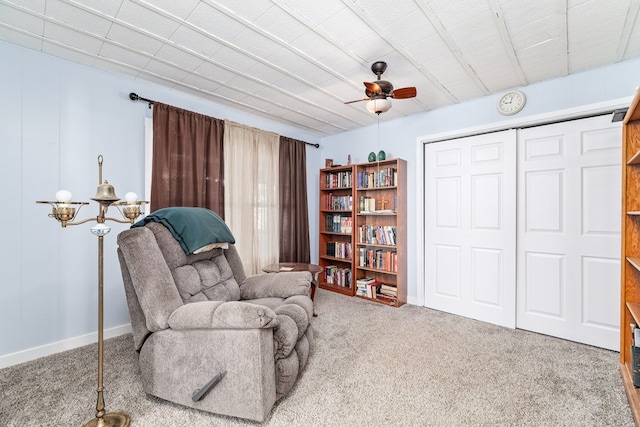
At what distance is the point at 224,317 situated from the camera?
1.43 meters

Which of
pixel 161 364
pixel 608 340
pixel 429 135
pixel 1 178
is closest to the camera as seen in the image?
pixel 161 364

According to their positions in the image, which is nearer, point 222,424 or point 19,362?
point 222,424

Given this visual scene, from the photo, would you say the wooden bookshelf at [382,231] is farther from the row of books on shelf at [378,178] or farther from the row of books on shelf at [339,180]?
the row of books on shelf at [339,180]

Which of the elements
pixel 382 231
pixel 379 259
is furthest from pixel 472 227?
pixel 379 259

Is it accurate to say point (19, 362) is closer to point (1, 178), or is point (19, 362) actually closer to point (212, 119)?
point (1, 178)

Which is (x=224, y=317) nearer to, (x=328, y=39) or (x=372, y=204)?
(x=328, y=39)

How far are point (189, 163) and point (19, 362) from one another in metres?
2.01

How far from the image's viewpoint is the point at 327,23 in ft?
6.07

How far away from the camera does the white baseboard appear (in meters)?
2.03

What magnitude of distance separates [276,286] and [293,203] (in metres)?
1.82

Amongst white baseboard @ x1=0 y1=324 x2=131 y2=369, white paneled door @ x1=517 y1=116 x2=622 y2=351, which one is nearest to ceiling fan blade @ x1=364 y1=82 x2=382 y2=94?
white paneled door @ x1=517 y1=116 x2=622 y2=351

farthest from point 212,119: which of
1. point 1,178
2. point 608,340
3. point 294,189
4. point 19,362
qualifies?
point 608,340

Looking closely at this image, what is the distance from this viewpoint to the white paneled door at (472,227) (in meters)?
2.83

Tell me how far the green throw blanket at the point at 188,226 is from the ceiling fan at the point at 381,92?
1.52m
